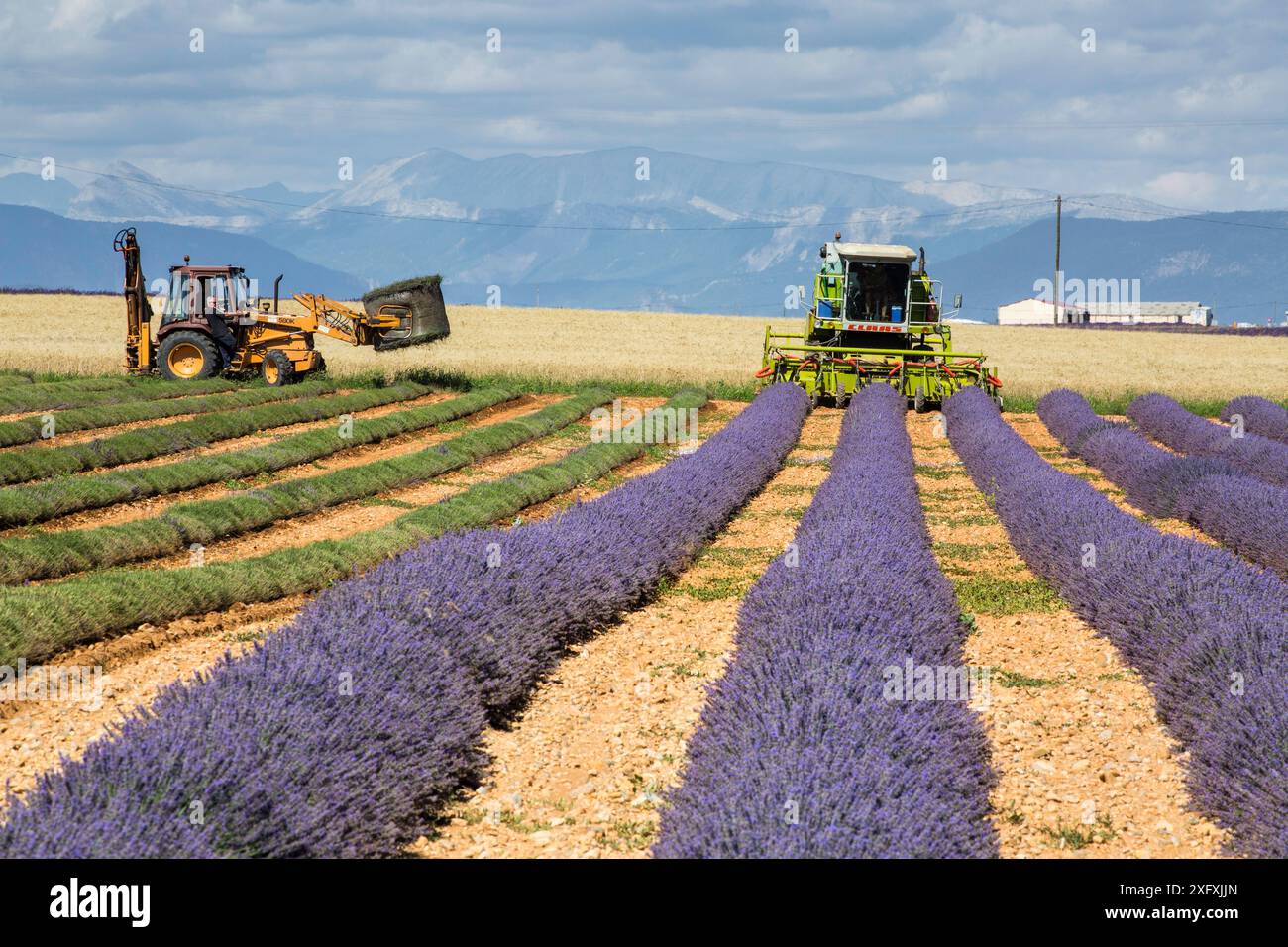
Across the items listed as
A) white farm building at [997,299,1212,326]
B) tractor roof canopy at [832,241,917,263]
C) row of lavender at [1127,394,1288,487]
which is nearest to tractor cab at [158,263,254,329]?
tractor roof canopy at [832,241,917,263]

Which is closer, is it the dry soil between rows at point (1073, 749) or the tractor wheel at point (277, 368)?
the dry soil between rows at point (1073, 749)

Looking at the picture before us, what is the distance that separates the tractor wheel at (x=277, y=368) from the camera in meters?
24.5

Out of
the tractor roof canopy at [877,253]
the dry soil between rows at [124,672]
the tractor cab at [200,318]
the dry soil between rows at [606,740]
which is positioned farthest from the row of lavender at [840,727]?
the tractor cab at [200,318]

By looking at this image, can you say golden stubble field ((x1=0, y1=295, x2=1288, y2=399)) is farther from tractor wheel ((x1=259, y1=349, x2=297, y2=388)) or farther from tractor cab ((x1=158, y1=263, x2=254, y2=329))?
tractor wheel ((x1=259, y1=349, x2=297, y2=388))

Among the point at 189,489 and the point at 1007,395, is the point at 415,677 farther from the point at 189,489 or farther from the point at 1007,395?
the point at 1007,395

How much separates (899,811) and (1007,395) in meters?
27.0

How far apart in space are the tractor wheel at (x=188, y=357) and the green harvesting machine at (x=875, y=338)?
10.4 meters

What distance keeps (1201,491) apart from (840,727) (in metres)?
9.51

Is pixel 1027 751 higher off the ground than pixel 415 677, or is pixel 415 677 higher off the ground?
pixel 415 677

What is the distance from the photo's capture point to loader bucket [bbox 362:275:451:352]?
24.0 meters

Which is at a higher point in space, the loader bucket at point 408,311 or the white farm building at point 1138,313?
the white farm building at point 1138,313

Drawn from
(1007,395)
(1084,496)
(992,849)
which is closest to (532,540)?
(992,849)

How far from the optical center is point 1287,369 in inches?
1510

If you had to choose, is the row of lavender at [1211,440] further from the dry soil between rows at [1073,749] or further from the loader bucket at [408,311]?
the loader bucket at [408,311]
